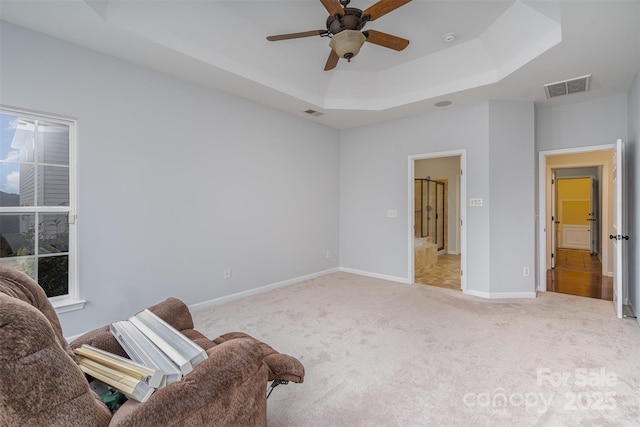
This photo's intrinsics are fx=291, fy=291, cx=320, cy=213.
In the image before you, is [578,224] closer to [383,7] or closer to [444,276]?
[444,276]

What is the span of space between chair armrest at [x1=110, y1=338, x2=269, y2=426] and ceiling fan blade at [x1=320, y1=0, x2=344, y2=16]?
2185 millimetres

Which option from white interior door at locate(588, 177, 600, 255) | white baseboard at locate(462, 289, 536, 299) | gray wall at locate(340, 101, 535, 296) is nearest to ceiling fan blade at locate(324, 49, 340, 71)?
gray wall at locate(340, 101, 535, 296)

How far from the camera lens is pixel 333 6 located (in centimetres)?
205

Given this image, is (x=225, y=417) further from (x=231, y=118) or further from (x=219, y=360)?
(x=231, y=118)

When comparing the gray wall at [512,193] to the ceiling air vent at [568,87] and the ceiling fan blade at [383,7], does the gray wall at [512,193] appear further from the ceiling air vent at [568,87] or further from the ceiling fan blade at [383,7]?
the ceiling fan blade at [383,7]

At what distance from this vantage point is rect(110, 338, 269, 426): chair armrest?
91cm

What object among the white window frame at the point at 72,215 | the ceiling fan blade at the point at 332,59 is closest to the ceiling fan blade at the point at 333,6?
the ceiling fan blade at the point at 332,59

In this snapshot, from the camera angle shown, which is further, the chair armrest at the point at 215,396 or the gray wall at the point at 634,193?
the gray wall at the point at 634,193

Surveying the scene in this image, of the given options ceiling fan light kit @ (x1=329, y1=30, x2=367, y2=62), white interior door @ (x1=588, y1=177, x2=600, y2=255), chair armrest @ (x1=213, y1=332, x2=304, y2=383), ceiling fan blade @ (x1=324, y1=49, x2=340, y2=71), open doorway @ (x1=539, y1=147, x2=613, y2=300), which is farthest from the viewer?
white interior door @ (x1=588, y1=177, x2=600, y2=255)

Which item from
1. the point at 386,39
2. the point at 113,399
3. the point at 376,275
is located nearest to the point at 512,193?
the point at 376,275

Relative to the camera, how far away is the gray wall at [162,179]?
2580 millimetres

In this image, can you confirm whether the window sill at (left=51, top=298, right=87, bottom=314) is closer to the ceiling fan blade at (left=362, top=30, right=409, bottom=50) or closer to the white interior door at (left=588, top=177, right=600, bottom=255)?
the ceiling fan blade at (left=362, top=30, right=409, bottom=50)

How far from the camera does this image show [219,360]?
111 cm

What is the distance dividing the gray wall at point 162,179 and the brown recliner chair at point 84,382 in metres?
1.62
